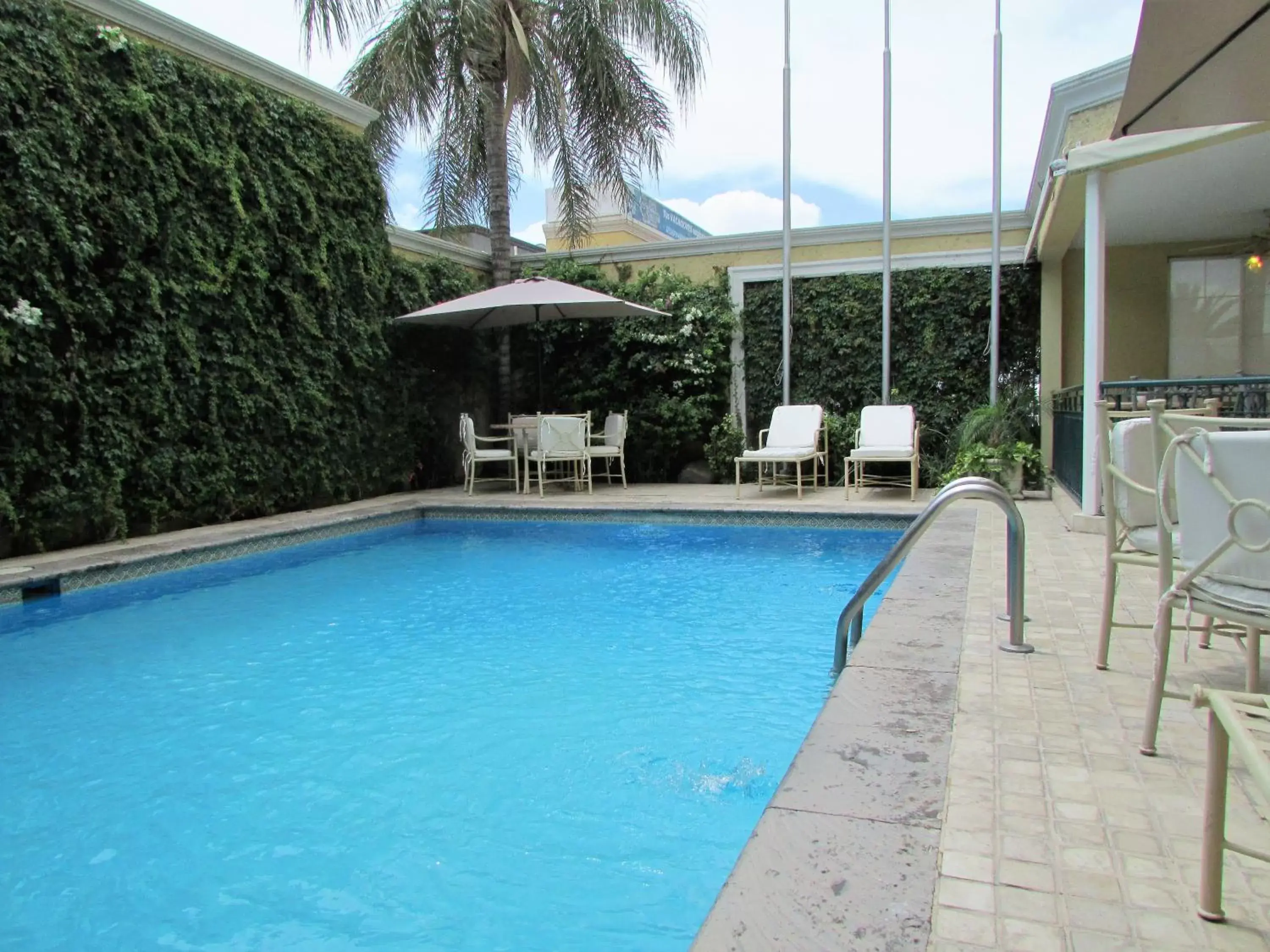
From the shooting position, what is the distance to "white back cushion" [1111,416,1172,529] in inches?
97.2

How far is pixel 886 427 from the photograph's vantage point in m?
8.61

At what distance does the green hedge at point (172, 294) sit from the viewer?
5.55 meters

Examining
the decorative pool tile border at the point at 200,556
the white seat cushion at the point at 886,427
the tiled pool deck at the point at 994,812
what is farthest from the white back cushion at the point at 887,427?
the tiled pool deck at the point at 994,812

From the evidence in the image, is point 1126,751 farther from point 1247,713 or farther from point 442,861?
point 442,861

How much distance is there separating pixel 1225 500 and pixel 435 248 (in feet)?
31.6

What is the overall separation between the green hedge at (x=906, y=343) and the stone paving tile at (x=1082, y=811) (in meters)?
6.63

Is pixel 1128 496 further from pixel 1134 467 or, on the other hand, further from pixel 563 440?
pixel 563 440

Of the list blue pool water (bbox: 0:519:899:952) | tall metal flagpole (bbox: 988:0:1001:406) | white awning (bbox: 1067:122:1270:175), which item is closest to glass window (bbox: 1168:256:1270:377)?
tall metal flagpole (bbox: 988:0:1001:406)

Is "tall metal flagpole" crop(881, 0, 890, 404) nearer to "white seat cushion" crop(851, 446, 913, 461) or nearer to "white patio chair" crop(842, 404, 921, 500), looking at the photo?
"white patio chair" crop(842, 404, 921, 500)

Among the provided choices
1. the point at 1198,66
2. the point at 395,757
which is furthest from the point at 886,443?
the point at 395,757

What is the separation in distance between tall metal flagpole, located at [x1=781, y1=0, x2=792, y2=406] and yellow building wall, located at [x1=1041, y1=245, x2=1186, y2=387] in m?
2.90

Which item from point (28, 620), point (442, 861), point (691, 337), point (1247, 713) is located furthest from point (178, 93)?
point (1247, 713)

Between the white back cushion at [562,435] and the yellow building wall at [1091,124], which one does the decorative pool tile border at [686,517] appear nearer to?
the white back cushion at [562,435]

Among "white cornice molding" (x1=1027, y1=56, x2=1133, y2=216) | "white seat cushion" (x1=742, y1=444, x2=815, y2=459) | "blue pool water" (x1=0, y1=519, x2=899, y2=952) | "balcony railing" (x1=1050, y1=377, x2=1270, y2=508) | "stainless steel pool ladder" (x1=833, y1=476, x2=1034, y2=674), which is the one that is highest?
"white cornice molding" (x1=1027, y1=56, x2=1133, y2=216)
